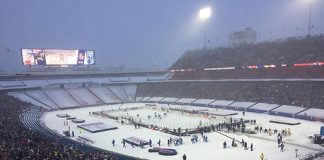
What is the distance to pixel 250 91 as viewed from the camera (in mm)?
70375

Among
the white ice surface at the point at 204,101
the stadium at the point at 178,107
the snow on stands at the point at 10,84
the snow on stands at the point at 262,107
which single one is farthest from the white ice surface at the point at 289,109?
the snow on stands at the point at 10,84

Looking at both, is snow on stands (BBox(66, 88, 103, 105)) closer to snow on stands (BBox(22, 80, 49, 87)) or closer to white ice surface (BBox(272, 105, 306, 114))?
snow on stands (BBox(22, 80, 49, 87))

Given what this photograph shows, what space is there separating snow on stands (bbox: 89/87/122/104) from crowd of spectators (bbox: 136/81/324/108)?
29.5 feet

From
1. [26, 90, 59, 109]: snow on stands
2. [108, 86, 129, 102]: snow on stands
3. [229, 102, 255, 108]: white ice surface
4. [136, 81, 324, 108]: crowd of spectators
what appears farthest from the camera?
[108, 86, 129, 102]: snow on stands

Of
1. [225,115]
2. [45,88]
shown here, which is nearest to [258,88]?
[225,115]

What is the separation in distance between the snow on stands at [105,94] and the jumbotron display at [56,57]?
28.9 ft

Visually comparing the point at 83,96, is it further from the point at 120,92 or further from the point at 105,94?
the point at 120,92

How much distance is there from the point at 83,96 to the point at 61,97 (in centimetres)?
645

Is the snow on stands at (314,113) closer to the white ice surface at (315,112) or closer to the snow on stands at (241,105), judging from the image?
the white ice surface at (315,112)

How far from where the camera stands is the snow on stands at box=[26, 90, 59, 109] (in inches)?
3013

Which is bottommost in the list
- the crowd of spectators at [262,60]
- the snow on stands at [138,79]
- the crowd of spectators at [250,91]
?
the crowd of spectators at [250,91]

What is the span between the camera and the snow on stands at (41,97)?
76525 millimetres

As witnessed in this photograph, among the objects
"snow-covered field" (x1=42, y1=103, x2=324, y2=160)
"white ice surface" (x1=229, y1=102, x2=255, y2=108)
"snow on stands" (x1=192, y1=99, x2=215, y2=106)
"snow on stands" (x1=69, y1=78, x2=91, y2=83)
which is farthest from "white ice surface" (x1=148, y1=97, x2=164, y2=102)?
"snow-covered field" (x1=42, y1=103, x2=324, y2=160)

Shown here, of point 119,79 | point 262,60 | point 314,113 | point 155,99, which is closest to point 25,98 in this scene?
point 119,79
